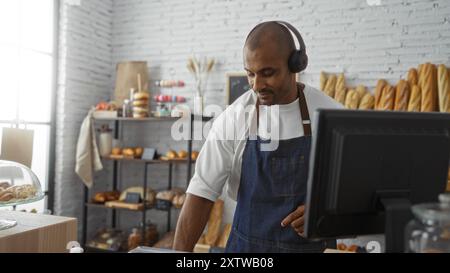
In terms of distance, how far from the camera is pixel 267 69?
1.51 metres

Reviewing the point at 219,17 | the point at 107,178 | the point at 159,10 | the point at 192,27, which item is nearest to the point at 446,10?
the point at 219,17

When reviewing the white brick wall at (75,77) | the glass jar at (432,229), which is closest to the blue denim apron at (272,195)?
the glass jar at (432,229)

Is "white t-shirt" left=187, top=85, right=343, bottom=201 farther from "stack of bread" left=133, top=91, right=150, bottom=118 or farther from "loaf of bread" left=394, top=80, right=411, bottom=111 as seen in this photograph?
"stack of bread" left=133, top=91, right=150, bottom=118

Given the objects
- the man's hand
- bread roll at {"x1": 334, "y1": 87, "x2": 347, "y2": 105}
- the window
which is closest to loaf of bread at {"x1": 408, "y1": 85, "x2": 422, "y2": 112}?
bread roll at {"x1": 334, "y1": 87, "x2": 347, "y2": 105}

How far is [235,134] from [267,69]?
35 centimetres

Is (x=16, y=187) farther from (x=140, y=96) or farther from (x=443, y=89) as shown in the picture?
(x=443, y=89)

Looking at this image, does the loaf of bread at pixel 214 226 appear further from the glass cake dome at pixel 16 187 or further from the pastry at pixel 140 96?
the glass cake dome at pixel 16 187

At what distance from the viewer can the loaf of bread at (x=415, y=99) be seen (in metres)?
3.21

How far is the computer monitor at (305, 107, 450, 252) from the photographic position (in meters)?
0.92

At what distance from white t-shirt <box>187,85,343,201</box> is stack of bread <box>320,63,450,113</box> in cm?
183

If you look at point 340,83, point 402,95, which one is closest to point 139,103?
point 340,83

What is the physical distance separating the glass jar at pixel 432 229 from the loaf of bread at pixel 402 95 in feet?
8.68
